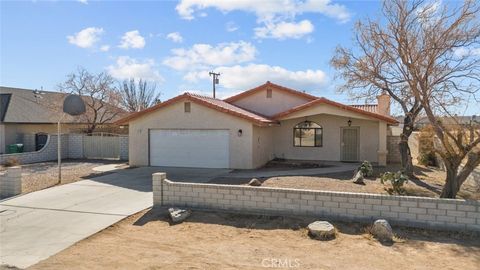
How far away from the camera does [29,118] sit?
27422mm

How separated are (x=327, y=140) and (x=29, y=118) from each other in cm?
2183

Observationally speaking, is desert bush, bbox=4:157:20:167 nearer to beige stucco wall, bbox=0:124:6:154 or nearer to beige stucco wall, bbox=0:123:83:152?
beige stucco wall, bbox=0:124:6:154

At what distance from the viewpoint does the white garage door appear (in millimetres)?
18016

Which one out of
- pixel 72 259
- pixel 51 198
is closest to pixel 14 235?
pixel 72 259

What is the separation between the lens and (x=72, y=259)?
676 cm

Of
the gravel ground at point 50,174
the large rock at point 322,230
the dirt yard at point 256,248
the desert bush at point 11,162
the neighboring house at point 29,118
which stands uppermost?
the neighboring house at point 29,118

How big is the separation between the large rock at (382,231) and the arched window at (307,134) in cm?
1345

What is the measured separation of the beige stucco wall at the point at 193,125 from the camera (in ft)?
57.3

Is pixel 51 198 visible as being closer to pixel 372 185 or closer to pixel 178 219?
pixel 178 219

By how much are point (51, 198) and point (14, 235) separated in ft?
11.6

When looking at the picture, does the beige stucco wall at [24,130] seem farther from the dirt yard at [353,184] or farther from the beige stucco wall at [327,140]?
the dirt yard at [353,184]

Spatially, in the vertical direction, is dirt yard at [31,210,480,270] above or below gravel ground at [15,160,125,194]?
below

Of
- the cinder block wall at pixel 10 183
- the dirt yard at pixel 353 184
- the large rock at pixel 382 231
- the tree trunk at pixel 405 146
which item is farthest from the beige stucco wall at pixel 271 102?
the large rock at pixel 382 231

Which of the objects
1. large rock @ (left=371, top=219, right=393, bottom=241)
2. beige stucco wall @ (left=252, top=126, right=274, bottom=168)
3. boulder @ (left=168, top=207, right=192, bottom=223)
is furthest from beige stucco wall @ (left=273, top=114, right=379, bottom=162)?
large rock @ (left=371, top=219, right=393, bottom=241)
